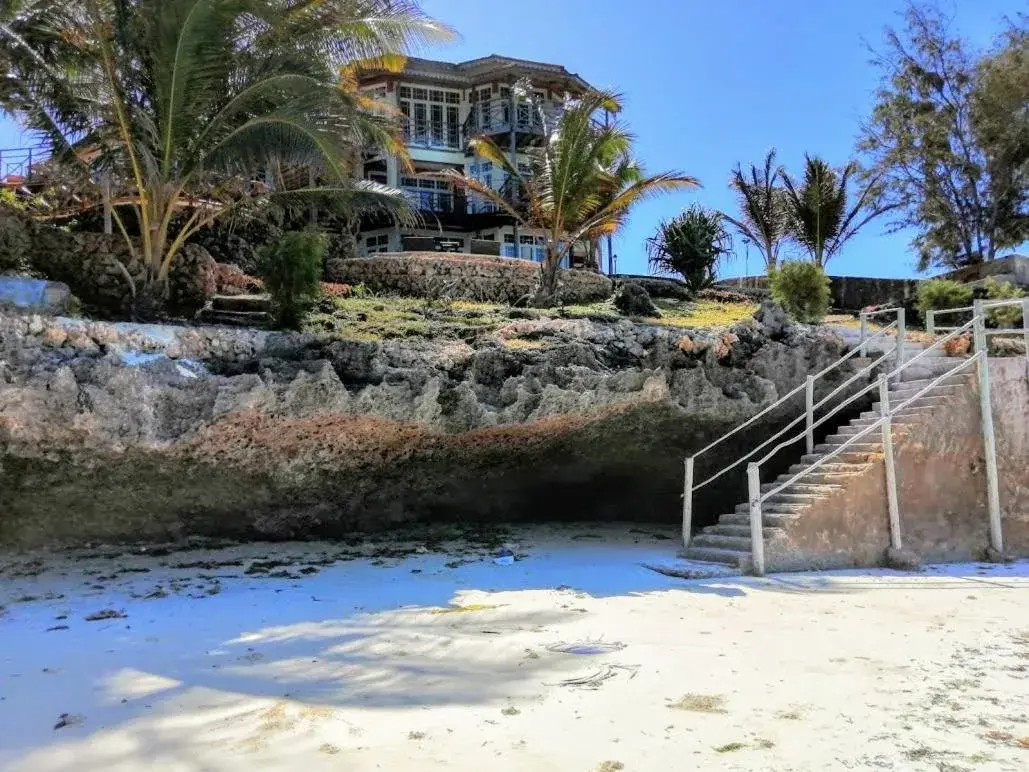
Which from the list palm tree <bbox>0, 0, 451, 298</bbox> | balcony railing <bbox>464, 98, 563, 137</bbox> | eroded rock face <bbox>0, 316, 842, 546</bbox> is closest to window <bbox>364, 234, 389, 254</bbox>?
balcony railing <bbox>464, 98, 563, 137</bbox>

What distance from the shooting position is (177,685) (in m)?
4.57

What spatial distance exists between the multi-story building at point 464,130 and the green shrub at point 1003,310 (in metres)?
15.4

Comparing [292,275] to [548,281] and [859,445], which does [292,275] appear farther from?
[859,445]

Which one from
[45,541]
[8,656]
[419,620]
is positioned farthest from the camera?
[45,541]

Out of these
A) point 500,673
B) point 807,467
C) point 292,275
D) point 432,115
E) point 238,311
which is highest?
point 432,115

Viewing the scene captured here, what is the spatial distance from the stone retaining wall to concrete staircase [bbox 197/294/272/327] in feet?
16.9

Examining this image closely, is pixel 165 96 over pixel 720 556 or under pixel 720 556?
over

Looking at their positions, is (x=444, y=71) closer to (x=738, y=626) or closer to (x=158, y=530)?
(x=158, y=530)

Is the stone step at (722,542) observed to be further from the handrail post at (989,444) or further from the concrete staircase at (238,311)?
the concrete staircase at (238,311)

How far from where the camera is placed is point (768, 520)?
30.5 ft

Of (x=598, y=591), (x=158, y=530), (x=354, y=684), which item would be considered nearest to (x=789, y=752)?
(x=354, y=684)

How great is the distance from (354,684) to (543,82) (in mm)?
29488

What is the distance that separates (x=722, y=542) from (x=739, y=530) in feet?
0.99

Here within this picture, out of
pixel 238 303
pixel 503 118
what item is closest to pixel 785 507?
pixel 238 303
